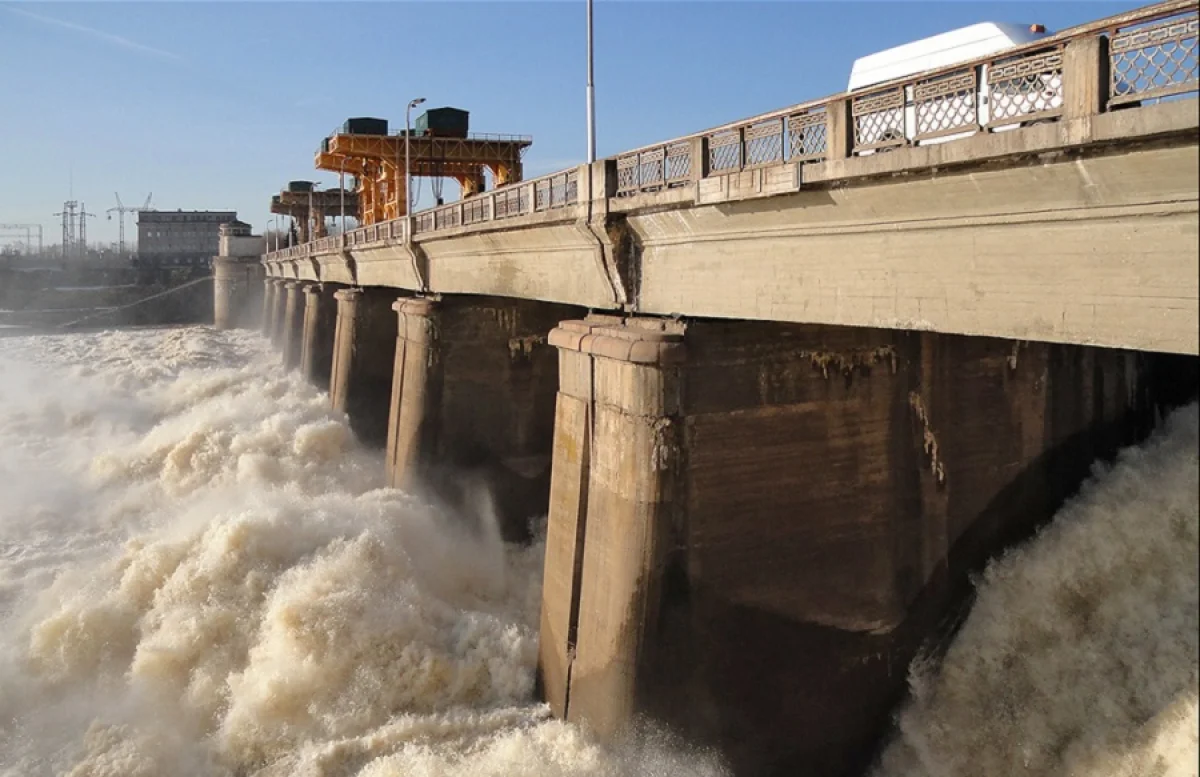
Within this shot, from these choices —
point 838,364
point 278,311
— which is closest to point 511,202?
point 838,364

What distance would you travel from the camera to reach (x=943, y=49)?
10.5m

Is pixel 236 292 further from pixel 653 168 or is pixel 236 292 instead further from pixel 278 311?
pixel 653 168

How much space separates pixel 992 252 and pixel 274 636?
10.7 metres

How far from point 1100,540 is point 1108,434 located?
9.79ft

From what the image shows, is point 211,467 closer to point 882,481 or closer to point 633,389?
point 633,389

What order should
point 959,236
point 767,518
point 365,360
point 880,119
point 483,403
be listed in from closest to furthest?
point 959,236, point 880,119, point 767,518, point 483,403, point 365,360

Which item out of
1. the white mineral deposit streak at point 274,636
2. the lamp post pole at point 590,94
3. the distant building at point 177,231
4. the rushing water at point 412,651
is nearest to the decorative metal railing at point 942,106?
the lamp post pole at point 590,94

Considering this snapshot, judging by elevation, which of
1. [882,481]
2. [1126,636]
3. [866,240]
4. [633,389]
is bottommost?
[1126,636]

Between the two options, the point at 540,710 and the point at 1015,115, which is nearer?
the point at 1015,115

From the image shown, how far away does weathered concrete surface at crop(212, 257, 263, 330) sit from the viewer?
214ft

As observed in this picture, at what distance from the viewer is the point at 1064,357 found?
1200 cm

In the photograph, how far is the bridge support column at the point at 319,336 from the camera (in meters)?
32.1

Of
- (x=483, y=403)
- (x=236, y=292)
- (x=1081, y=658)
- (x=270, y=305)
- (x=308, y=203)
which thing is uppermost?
(x=308, y=203)

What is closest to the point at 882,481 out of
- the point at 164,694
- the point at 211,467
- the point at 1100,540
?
the point at 1100,540
